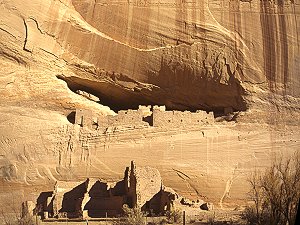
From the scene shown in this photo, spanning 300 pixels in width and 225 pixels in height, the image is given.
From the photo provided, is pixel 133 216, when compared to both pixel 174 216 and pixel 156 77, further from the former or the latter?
pixel 156 77

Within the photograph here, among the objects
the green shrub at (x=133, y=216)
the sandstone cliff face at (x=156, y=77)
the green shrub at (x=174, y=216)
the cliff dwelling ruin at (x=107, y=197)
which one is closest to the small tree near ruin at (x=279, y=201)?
the green shrub at (x=174, y=216)

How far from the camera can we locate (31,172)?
17.7m

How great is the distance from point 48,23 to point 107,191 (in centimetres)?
581

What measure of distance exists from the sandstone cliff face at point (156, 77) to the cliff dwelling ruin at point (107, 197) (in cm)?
58

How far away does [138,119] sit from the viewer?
62.0ft

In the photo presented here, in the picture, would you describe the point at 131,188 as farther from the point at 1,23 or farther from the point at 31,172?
the point at 1,23

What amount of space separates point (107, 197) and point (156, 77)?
15.4ft

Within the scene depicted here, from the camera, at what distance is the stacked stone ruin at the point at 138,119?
18.8 meters

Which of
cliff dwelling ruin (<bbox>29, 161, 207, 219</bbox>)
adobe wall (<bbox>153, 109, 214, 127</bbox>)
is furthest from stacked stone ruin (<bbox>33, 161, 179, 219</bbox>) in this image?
adobe wall (<bbox>153, 109, 214, 127</bbox>)

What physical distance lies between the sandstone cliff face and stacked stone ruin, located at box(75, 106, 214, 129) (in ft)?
1.06

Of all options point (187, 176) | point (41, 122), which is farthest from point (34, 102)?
point (187, 176)

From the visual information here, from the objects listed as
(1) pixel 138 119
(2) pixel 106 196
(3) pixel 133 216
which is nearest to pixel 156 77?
(1) pixel 138 119

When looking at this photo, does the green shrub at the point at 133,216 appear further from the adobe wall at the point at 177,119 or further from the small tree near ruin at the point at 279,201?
the adobe wall at the point at 177,119

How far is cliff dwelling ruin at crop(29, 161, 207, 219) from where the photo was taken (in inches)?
659
